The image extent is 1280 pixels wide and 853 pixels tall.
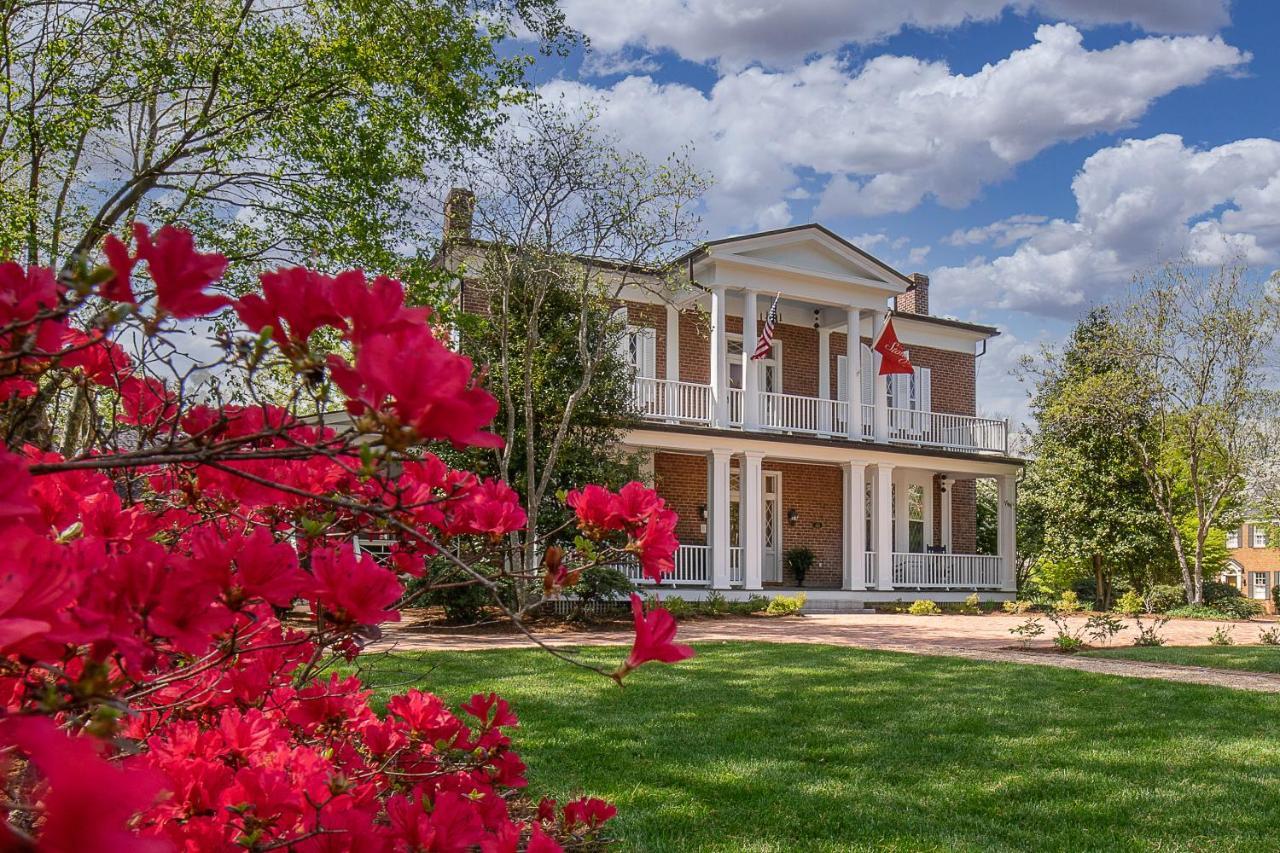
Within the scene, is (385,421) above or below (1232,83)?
below

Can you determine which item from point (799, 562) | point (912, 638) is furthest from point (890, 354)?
point (912, 638)

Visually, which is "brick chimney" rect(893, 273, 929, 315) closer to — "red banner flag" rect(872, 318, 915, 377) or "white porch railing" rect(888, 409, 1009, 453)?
"white porch railing" rect(888, 409, 1009, 453)

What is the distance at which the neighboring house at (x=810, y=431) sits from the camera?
17.3m

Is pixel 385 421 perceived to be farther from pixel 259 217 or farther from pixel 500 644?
pixel 259 217

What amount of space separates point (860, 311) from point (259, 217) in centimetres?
1276

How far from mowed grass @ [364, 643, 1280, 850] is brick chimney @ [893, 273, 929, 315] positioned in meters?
16.3

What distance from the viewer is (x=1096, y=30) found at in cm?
2044

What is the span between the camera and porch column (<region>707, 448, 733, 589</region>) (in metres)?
16.7

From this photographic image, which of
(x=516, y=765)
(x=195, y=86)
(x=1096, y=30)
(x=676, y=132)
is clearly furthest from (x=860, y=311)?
(x=516, y=765)

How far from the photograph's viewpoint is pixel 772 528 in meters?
20.3

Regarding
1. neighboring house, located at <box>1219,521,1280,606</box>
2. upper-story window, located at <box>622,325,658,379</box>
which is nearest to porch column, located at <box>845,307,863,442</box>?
upper-story window, located at <box>622,325,658,379</box>

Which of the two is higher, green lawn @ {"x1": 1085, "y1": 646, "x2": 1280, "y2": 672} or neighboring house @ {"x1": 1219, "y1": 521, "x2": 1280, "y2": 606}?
green lawn @ {"x1": 1085, "y1": 646, "x2": 1280, "y2": 672}

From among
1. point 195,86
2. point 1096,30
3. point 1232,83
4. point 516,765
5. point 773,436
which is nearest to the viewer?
point 516,765

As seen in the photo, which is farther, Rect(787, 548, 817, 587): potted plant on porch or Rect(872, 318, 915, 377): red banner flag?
Rect(787, 548, 817, 587): potted plant on porch
